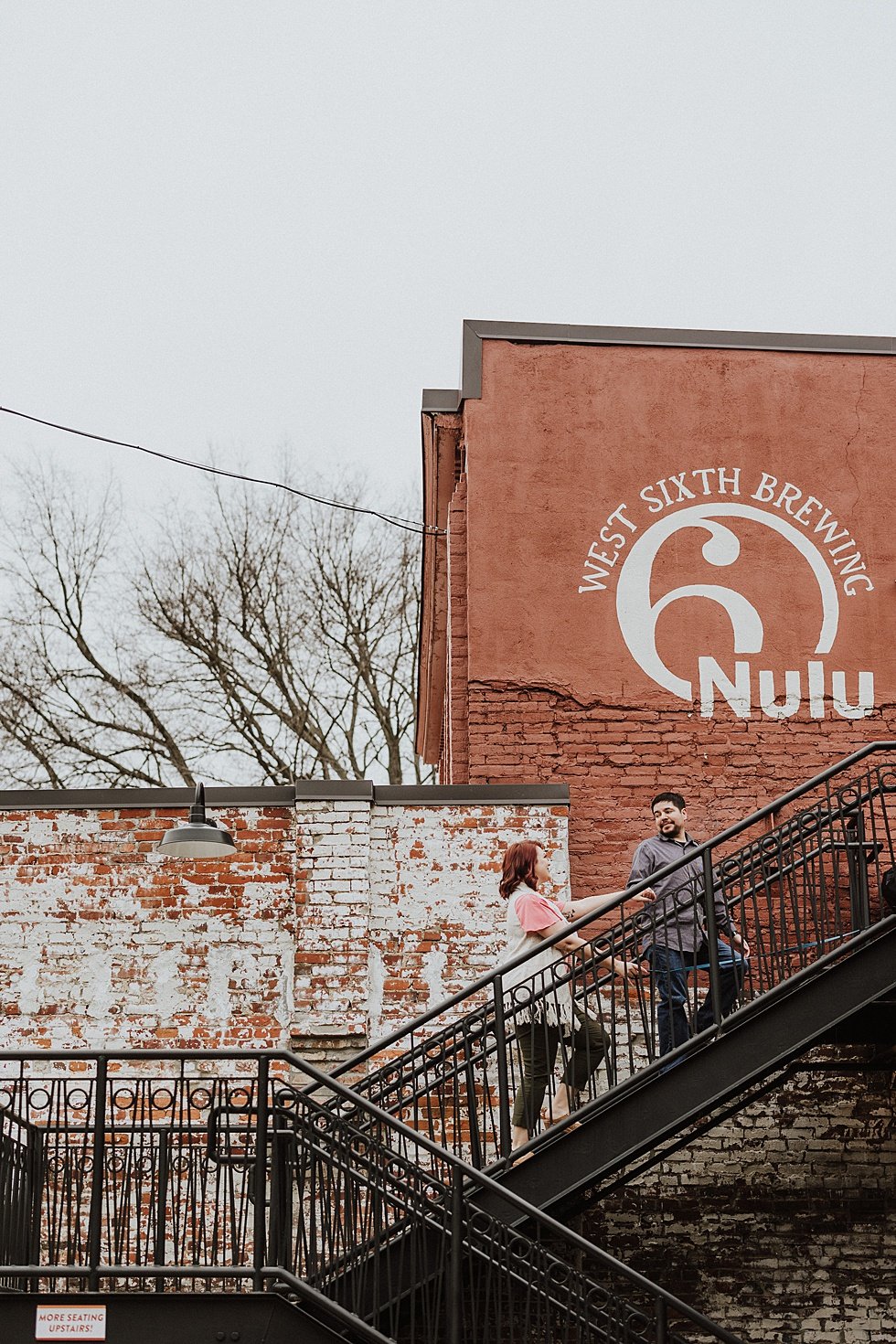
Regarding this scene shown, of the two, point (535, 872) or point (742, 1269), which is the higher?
point (535, 872)

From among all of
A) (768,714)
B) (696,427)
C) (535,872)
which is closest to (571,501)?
(696,427)

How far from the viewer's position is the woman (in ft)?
26.1

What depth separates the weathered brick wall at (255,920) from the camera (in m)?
10.2

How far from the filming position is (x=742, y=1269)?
32.6 ft

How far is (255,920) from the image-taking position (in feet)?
34.0

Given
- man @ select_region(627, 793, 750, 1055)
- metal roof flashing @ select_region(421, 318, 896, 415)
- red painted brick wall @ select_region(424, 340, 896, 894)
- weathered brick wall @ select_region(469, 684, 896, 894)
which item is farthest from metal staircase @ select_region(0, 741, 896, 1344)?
metal roof flashing @ select_region(421, 318, 896, 415)

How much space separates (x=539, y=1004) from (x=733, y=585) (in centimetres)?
460

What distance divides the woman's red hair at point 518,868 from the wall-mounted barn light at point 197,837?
72.2 inches

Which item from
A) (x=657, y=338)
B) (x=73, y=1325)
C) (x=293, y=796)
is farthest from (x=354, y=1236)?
(x=657, y=338)

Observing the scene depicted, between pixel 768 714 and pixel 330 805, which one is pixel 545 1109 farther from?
pixel 768 714

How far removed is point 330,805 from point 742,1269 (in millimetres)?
4173

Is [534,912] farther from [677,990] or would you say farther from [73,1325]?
[73,1325]

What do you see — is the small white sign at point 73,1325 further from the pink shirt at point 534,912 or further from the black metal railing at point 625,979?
the pink shirt at point 534,912

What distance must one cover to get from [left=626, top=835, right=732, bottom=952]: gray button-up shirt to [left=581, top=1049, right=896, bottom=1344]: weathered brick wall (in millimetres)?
2294
